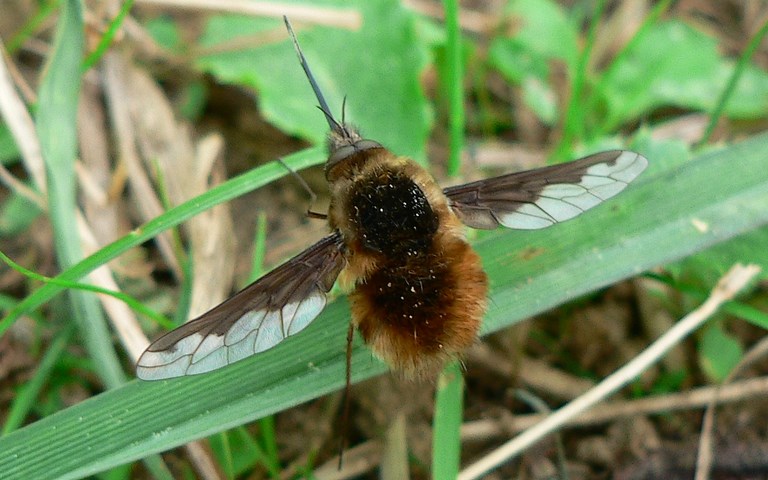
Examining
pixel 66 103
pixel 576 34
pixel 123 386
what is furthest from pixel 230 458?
pixel 576 34

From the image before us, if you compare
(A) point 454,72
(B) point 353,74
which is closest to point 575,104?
(A) point 454,72

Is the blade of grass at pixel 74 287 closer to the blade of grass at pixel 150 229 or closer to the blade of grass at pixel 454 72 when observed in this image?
the blade of grass at pixel 150 229

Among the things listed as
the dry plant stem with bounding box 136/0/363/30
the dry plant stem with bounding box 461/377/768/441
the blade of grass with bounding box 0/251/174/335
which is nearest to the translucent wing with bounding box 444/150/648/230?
the dry plant stem with bounding box 461/377/768/441

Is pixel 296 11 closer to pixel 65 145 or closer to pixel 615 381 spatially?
pixel 65 145

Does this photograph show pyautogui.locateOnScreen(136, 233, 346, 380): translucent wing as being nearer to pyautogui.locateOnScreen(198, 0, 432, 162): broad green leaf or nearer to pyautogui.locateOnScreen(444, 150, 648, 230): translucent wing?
pyautogui.locateOnScreen(444, 150, 648, 230): translucent wing

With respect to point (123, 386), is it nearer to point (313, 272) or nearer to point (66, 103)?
point (313, 272)

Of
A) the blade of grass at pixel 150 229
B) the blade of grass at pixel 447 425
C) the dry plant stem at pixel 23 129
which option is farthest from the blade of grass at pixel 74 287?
the blade of grass at pixel 447 425
